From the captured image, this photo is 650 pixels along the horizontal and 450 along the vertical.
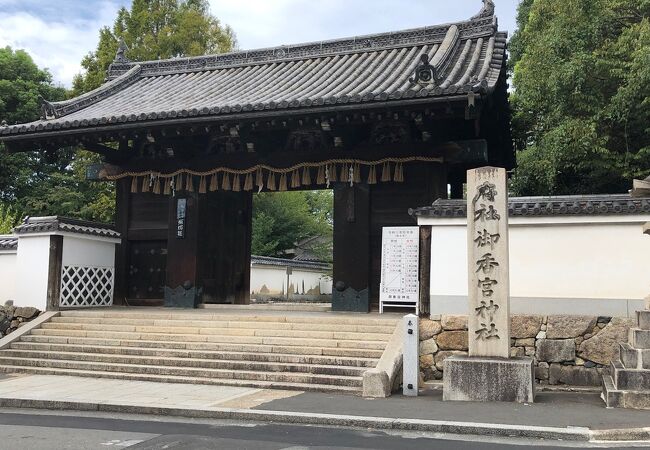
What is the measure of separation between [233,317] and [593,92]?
9.57 m

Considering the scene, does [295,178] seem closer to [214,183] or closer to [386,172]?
[214,183]

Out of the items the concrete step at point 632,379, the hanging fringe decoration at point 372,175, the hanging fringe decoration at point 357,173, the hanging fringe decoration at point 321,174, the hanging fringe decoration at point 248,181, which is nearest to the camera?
the concrete step at point 632,379

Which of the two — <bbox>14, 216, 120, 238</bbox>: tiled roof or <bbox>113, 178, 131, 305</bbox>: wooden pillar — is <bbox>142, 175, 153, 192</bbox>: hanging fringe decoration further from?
<bbox>14, 216, 120, 238</bbox>: tiled roof

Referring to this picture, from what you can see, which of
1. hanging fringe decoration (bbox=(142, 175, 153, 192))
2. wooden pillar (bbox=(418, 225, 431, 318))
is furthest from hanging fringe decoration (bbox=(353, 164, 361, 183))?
hanging fringe decoration (bbox=(142, 175, 153, 192))

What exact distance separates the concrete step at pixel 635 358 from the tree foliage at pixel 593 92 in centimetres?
624

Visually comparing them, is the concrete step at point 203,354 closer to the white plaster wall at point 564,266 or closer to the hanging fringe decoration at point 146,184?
the white plaster wall at point 564,266

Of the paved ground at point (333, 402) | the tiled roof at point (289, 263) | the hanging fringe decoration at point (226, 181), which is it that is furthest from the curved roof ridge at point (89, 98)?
the tiled roof at point (289, 263)

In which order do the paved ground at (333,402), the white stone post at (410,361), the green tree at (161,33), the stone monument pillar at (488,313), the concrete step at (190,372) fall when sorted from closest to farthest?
the paved ground at (333,402) → the stone monument pillar at (488,313) → the white stone post at (410,361) → the concrete step at (190,372) → the green tree at (161,33)

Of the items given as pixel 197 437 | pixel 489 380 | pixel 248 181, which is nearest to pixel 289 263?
pixel 248 181

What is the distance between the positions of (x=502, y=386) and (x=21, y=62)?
32453 mm

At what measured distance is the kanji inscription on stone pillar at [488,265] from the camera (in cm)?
A: 869

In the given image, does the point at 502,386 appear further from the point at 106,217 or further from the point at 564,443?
the point at 106,217

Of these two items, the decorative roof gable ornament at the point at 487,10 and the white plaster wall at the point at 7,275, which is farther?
the decorative roof gable ornament at the point at 487,10

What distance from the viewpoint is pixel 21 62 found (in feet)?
106
